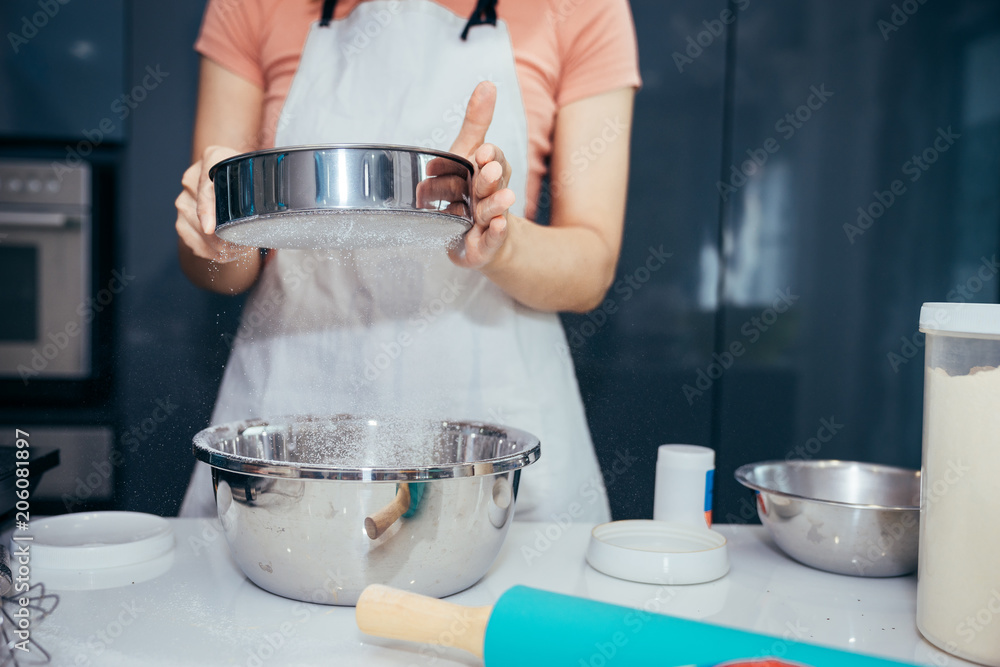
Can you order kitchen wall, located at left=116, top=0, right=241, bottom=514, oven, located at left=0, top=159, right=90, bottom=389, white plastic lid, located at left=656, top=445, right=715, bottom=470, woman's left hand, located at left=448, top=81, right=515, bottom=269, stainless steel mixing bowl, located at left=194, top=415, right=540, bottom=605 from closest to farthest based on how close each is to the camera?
stainless steel mixing bowl, located at left=194, top=415, right=540, bottom=605
woman's left hand, located at left=448, top=81, right=515, bottom=269
white plastic lid, located at left=656, top=445, right=715, bottom=470
kitchen wall, located at left=116, top=0, right=241, bottom=514
oven, located at left=0, top=159, right=90, bottom=389

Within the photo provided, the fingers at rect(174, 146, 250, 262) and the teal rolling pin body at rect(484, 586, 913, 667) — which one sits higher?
the fingers at rect(174, 146, 250, 262)

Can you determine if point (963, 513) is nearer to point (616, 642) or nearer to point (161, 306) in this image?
point (616, 642)

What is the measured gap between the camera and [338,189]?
0.54 metres

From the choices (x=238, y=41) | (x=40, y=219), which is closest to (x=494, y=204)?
(x=238, y=41)

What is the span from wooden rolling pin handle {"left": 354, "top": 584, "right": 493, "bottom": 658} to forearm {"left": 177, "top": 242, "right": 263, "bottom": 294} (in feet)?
2.04

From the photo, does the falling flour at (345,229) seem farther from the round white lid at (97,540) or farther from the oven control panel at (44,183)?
the oven control panel at (44,183)

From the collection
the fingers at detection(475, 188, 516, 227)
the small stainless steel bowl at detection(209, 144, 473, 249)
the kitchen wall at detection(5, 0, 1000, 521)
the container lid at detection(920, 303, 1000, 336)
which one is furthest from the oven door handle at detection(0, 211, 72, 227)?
the container lid at detection(920, 303, 1000, 336)

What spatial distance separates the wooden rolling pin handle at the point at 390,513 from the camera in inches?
21.1

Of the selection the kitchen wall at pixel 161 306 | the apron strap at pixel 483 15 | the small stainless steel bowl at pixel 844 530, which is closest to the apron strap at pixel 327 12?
the apron strap at pixel 483 15

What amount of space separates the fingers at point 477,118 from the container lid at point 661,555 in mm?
408

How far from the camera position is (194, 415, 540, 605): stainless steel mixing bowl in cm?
53

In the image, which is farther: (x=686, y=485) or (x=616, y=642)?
(x=686, y=485)

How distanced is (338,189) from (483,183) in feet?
0.49

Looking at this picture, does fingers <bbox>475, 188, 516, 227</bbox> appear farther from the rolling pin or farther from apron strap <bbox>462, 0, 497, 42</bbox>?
apron strap <bbox>462, 0, 497, 42</bbox>
